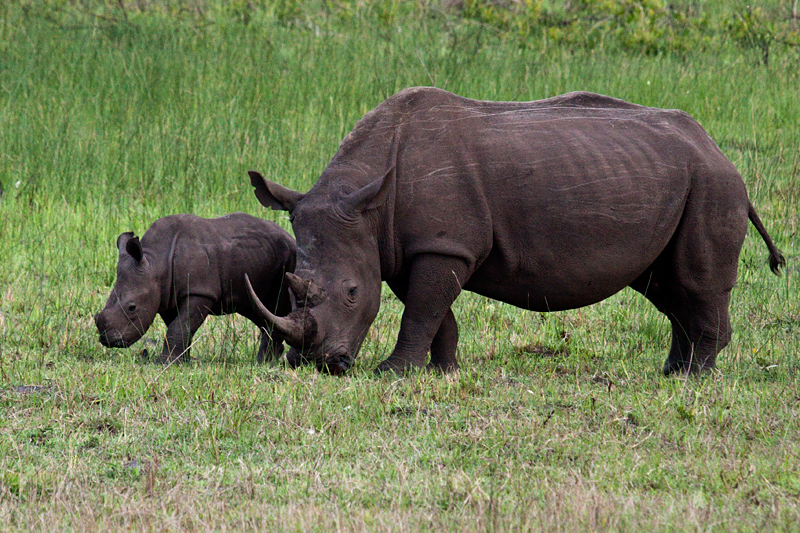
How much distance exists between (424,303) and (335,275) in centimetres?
52

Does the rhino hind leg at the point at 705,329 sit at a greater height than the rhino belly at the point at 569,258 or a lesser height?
lesser

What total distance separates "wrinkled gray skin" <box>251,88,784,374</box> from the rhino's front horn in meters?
0.01

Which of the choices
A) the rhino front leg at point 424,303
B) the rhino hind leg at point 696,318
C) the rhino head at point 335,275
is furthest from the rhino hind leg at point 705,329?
the rhino head at point 335,275

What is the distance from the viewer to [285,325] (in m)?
5.30

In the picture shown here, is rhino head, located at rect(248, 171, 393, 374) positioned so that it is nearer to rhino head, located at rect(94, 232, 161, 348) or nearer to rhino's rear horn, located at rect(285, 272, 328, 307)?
rhino's rear horn, located at rect(285, 272, 328, 307)

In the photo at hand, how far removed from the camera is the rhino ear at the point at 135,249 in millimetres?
5859

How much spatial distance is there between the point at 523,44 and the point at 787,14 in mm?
5233

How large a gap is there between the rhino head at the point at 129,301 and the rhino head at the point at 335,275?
993 millimetres

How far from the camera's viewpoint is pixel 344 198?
5527 mm

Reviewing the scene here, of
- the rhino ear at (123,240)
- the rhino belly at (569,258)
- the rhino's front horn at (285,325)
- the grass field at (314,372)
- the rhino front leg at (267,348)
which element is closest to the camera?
the grass field at (314,372)

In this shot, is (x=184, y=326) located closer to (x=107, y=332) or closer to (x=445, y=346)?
(x=107, y=332)

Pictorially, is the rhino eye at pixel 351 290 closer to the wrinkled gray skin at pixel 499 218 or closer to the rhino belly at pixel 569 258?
the wrinkled gray skin at pixel 499 218

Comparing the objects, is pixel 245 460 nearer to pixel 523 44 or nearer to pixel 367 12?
pixel 523 44

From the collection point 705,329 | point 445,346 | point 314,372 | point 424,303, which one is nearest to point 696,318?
point 705,329
